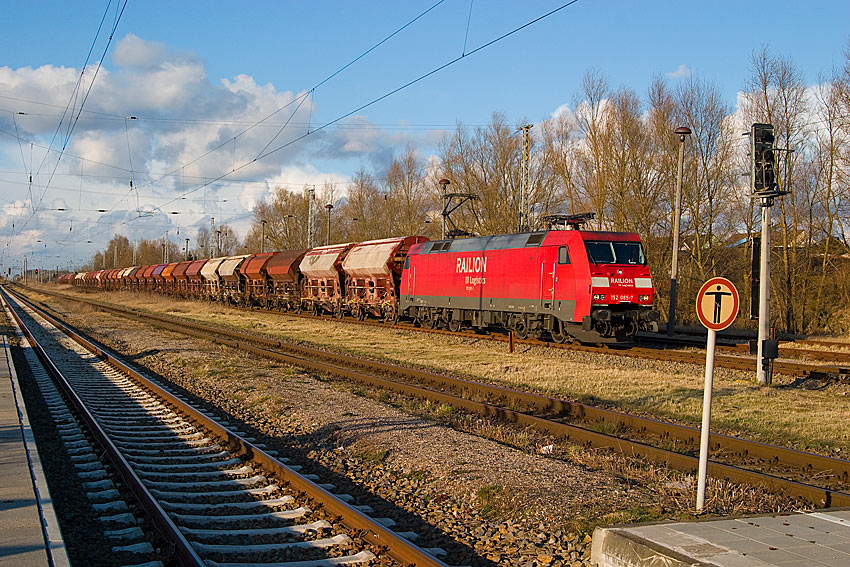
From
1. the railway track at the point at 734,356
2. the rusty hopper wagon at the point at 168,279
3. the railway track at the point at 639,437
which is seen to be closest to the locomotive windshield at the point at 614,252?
the railway track at the point at 734,356

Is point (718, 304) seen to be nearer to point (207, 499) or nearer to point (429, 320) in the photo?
point (207, 499)

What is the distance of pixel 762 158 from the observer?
14.4 meters

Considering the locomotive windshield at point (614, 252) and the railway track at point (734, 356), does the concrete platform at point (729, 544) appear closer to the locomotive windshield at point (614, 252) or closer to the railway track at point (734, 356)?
the railway track at point (734, 356)

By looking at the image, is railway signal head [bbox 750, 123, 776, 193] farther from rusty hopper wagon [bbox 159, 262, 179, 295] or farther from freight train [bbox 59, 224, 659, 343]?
rusty hopper wagon [bbox 159, 262, 179, 295]

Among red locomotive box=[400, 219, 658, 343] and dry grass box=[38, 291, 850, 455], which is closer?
dry grass box=[38, 291, 850, 455]

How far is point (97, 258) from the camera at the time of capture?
15862 centimetres

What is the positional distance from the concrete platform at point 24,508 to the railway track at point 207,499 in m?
0.54

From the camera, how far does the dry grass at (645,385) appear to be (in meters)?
10.7

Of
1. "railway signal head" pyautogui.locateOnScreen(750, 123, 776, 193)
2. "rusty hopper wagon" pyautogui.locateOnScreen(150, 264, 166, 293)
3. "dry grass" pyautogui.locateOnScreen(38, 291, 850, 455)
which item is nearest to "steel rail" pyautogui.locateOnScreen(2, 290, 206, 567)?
"dry grass" pyautogui.locateOnScreen(38, 291, 850, 455)

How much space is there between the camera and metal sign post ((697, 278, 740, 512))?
6.43m

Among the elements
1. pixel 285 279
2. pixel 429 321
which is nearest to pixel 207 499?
pixel 429 321

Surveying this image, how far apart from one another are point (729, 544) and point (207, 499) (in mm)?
4899

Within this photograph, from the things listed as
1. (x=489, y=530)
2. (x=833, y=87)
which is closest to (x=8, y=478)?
(x=489, y=530)

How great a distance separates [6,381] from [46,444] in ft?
17.4
